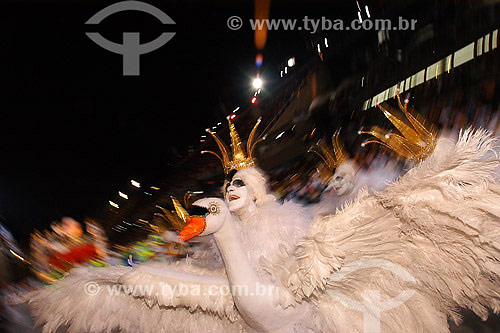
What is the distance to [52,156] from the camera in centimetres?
171

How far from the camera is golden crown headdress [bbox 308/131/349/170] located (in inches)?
64.0

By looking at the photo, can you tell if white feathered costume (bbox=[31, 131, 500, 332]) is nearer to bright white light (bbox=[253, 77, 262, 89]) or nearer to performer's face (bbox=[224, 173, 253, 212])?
performer's face (bbox=[224, 173, 253, 212])

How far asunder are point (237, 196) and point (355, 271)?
0.54 m

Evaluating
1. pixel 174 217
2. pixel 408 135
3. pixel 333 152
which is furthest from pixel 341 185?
pixel 174 217

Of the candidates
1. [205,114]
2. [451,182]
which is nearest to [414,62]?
[451,182]

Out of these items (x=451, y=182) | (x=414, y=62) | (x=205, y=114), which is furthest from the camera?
(x=205, y=114)

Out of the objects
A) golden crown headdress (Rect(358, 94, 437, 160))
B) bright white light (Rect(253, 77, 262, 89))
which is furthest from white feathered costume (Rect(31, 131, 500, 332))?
bright white light (Rect(253, 77, 262, 89))

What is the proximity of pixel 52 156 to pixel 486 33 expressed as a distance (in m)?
2.19

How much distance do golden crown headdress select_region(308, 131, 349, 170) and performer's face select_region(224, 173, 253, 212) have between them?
541mm

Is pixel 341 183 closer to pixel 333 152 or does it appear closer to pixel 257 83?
pixel 333 152

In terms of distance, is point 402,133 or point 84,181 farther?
point 84,181

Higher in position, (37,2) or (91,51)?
(37,2)

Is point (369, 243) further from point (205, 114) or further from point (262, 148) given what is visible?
point (205, 114)

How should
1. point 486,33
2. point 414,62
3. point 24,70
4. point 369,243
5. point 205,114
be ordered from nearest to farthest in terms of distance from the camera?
1. point 369,243
2. point 486,33
3. point 414,62
4. point 24,70
5. point 205,114
